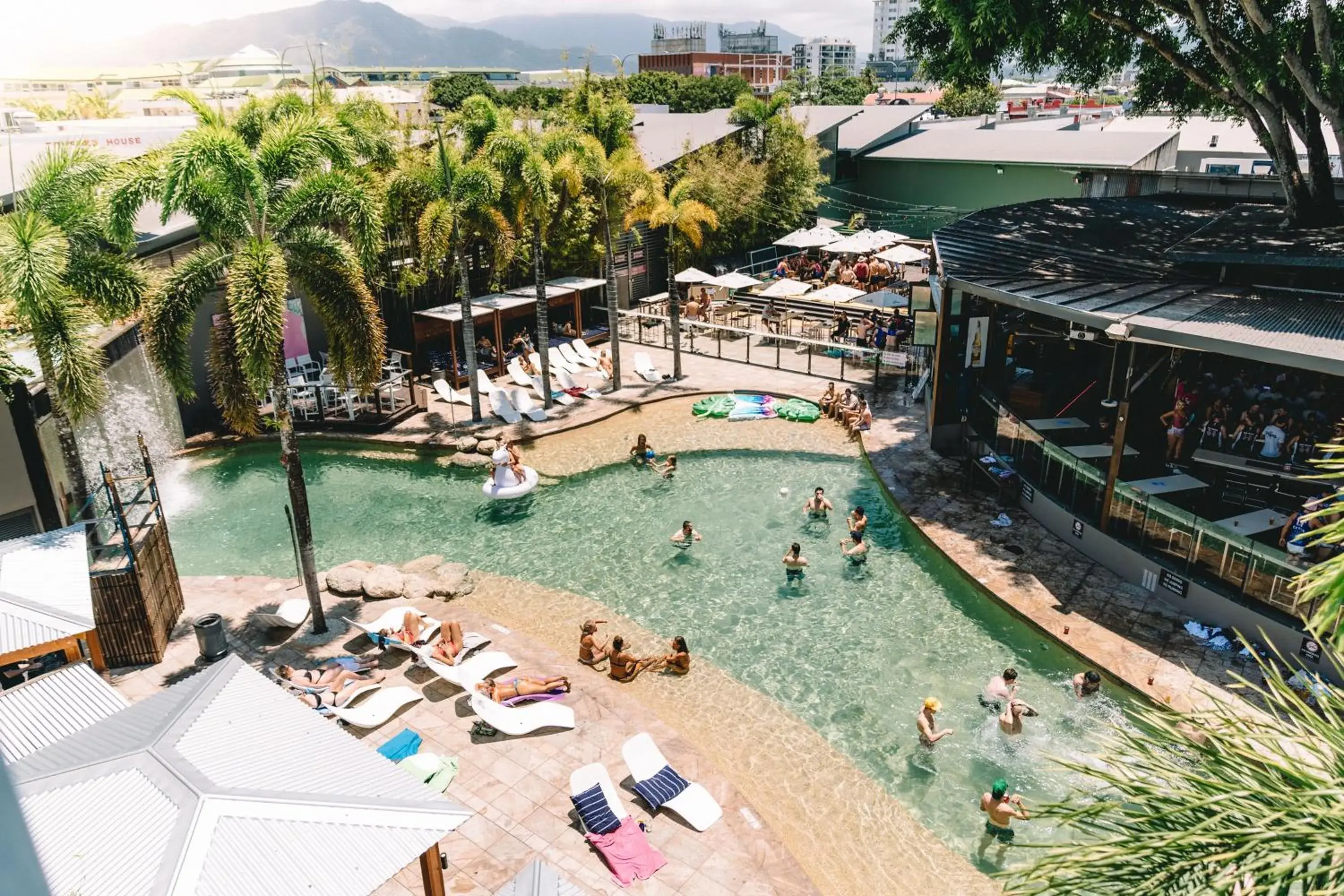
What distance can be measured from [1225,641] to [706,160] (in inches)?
1021

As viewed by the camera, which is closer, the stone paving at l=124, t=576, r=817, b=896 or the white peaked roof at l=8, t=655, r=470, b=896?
the white peaked roof at l=8, t=655, r=470, b=896

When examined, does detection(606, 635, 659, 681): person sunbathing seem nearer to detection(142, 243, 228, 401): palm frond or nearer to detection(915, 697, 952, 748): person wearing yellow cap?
detection(915, 697, 952, 748): person wearing yellow cap

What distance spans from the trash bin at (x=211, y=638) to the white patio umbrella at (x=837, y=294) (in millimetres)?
20029

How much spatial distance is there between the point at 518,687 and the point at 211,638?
456 cm

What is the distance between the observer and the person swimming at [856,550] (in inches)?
619

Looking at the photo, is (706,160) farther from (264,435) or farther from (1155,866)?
(1155,866)

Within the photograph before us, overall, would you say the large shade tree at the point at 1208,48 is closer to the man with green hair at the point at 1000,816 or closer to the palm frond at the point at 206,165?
the palm frond at the point at 206,165

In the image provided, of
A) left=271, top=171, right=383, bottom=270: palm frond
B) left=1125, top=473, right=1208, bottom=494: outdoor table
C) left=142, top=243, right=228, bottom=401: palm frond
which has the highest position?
left=271, top=171, right=383, bottom=270: palm frond

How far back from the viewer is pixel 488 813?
31.8ft

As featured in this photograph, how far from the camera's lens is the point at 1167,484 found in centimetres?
1499

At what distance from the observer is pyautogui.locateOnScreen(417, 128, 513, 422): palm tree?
19875 millimetres

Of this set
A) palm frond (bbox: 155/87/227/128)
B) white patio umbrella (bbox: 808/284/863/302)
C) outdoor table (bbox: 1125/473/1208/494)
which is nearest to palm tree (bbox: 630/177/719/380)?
white patio umbrella (bbox: 808/284/863/302)

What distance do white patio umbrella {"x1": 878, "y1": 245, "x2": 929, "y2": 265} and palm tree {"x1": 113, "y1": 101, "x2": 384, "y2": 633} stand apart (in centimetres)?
2179

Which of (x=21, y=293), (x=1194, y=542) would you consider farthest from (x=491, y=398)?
(x=1194, y=542)
